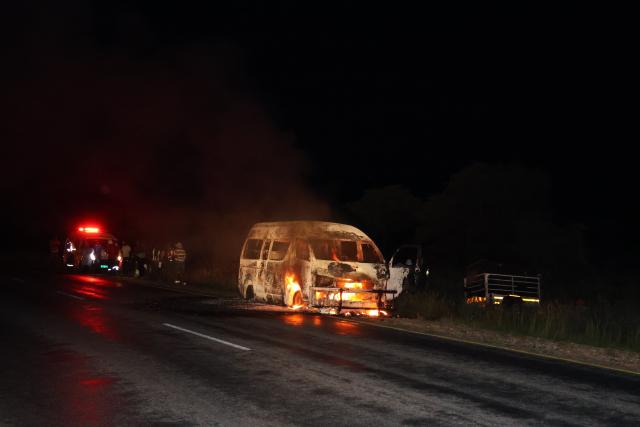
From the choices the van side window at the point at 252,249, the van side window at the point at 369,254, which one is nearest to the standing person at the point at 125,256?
the van side window at the point at 252,249

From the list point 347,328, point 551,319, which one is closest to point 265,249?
point 347,328

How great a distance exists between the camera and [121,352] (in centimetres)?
923

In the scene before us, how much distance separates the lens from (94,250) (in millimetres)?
30578

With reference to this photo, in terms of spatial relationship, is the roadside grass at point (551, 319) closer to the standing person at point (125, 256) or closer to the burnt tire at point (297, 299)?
the burnt tire at point (297, 299)

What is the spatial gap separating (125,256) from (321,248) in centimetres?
1704

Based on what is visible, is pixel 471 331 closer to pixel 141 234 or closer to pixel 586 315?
pixel 586 315

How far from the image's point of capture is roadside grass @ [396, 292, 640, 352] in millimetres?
11961

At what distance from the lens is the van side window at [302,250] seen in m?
15.0

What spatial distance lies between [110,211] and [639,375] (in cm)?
6939

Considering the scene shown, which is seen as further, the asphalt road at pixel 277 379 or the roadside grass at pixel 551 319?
the roadside grass at pixel 551 319

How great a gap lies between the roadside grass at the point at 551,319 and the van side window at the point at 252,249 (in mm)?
3869

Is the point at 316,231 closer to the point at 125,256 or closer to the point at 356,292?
the point at 356,292

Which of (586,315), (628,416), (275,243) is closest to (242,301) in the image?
(275,243)

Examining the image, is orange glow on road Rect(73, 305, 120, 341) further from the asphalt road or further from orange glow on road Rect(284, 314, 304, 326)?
orange glow on road Rect(284, 314, 304, 326)
